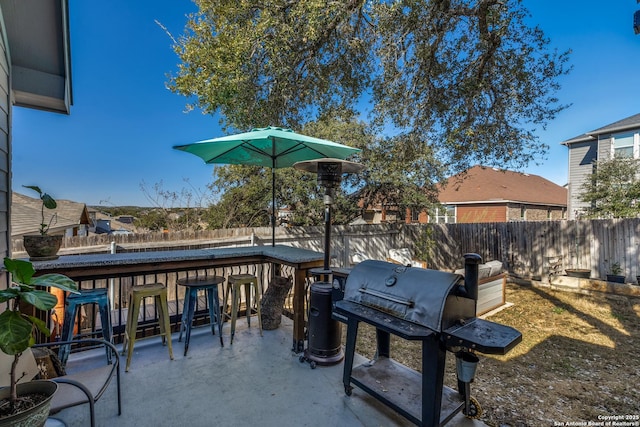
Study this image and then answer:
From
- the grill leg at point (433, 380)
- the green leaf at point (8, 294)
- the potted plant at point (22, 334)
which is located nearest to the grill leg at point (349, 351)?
the grill leg at point (433, 380)

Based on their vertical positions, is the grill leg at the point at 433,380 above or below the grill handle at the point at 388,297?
below

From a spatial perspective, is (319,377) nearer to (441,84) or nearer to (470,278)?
(470,278)

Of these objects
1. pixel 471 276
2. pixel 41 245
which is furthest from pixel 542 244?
pixel 41 245

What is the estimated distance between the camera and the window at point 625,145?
10188 millimetres

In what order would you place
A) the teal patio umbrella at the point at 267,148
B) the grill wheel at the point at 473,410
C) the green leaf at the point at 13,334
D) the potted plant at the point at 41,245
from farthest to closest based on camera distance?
the teal patio umbrella at the point at 267,148 < the potted plant at the point at 41,245 < the grill wheel at the point at 473,410 < the green leaf at the point at 13,334

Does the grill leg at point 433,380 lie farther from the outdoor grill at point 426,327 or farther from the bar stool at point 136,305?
the bar stool at point 136,305

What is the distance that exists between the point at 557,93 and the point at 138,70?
939 centimetres

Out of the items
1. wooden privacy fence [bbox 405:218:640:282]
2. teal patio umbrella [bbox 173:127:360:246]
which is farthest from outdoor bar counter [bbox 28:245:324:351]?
wooden privacy fence [bbox 405:218:640:282]

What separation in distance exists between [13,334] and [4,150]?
6.32 feet

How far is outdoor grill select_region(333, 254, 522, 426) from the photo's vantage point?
1784 mm

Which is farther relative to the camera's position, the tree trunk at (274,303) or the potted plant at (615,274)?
the potted plant at (615,274)

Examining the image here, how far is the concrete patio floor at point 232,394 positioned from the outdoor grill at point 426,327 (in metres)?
0.16

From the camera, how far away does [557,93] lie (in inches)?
210

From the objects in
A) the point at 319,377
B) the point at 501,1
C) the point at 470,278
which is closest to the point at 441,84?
the point at 501,1
